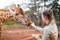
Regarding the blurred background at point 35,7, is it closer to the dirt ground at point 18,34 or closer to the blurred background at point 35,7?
the blurred background at point 35,7

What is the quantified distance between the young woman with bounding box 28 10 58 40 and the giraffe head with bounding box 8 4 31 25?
107 millimetres

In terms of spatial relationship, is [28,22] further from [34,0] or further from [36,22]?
[34,0]

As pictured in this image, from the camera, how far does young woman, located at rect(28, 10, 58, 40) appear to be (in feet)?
7.57

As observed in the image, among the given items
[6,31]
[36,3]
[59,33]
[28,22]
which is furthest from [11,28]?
[59,33]

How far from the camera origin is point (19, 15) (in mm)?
2338

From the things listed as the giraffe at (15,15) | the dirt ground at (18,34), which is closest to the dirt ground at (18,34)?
the dirt ground at (18,34)

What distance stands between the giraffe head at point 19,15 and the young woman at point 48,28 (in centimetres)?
11

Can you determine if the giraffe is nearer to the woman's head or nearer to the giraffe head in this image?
the giraffe head

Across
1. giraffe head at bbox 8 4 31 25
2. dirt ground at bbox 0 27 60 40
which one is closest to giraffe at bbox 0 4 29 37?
giraffe head at bbox 8 4 31 25

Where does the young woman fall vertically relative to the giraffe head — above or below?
below

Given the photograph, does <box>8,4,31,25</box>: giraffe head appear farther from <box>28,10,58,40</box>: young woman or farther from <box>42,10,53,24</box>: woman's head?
<box>42,10,53,24</box>: woman's head

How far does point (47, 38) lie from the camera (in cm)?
231

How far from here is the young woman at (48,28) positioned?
7.57ft

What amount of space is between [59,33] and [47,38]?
18 centimetres
